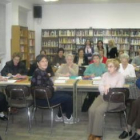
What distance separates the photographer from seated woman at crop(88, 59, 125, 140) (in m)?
3.81

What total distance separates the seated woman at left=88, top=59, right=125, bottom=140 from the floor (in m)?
0.32

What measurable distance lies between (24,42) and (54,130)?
621 cm

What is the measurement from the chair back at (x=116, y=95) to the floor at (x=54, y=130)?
0.64 m

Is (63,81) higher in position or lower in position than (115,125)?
higher

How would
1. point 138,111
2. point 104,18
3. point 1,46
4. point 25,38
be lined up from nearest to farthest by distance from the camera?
point 138,111 < point 1,46 < point 25,38 < point 104,18

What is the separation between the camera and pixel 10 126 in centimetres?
461

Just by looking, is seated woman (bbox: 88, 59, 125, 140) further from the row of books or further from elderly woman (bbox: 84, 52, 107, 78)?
the row of books

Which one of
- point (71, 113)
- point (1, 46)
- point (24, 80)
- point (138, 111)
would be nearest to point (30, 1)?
point (1, 46)

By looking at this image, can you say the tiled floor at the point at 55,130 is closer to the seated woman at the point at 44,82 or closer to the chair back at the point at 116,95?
the seated woman at the point at 44,82

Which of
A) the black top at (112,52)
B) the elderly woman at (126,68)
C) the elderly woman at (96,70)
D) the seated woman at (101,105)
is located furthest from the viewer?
the black top at (112,52)

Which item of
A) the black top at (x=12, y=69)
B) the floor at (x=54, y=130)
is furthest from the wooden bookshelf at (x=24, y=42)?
the floor at (x=54, y=130)

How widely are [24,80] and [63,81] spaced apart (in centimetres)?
79

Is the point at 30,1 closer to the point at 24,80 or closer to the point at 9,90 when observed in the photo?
the point at 24,80

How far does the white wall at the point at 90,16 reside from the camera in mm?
11023
